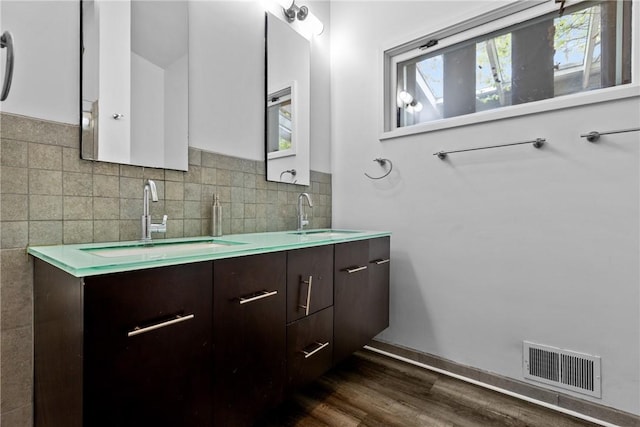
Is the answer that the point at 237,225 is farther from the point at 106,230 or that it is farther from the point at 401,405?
the point at 401,405

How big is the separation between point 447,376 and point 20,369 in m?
2.02

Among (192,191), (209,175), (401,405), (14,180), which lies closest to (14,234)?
(14,180)

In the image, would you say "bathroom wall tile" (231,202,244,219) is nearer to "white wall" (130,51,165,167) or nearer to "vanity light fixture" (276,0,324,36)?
"white wall" (130,51,165,167)

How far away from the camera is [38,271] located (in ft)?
3.29

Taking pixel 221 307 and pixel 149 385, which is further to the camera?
pixel 221 307

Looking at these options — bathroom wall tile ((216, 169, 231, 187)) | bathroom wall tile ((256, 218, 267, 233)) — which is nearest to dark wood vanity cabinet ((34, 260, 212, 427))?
bathroom wall tile ((216, 169, 231, 187))

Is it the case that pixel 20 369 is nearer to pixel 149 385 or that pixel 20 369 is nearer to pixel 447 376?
pixel 149 385

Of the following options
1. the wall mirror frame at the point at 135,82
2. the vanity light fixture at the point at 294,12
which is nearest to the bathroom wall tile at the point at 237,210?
the wall mirror frame at the point at 135,82

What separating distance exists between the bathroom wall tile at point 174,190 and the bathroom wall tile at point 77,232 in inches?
12.5

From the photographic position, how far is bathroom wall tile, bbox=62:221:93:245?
1095 millimetres

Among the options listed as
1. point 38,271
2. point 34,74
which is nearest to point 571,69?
point 34,74

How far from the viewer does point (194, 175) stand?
1.49 meters

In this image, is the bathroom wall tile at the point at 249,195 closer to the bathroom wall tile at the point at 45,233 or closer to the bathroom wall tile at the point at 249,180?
the bathroom wall tile at the point at 249,180

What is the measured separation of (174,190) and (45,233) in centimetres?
49
